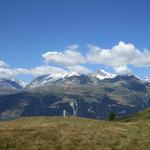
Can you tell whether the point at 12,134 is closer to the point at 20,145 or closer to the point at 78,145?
the point at 20,145

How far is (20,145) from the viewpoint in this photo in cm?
4122

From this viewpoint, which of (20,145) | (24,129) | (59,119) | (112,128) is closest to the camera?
(20,145)

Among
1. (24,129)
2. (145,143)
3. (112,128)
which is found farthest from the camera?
(112,128)

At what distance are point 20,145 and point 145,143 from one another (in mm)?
14815

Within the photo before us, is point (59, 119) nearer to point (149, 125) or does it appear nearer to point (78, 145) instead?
point (149, 125)

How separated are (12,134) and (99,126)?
14.4 meters

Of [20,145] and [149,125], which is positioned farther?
[149,125]

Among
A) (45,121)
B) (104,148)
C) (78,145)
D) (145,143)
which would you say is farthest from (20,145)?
(45,121)

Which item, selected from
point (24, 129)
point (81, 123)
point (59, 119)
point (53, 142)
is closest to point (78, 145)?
point (53, 142)

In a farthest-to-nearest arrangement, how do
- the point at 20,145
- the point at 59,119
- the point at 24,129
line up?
the point at 59,119, the point at 24,129, the point at 20,145

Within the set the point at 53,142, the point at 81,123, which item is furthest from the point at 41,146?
the point at 81,123

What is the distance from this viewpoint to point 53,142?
4288 cm

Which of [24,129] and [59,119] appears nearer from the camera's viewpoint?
[24,129]

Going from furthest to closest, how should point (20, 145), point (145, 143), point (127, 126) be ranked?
point (127, 126)
point (145, 143)
point (20, 145)
